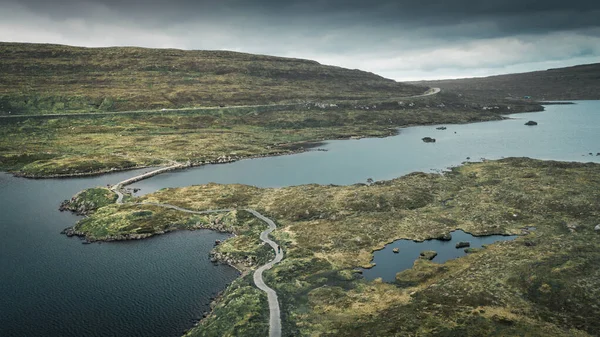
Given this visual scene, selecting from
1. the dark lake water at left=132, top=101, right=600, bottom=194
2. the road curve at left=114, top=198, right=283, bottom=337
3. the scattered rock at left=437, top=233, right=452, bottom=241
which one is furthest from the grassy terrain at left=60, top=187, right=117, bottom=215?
the scattered rock at left=437, top=233, right=452, bottom=241

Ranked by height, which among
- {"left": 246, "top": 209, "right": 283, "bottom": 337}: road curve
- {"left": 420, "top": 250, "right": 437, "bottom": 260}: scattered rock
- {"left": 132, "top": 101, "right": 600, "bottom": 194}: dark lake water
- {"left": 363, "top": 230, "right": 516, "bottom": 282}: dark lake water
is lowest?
{"left": 363, "top": 230, "right": 516, "bottom": 282}: dark lake water

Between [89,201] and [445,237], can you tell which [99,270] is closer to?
[89,201]

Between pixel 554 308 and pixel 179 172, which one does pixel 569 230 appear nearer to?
pixel 554 308

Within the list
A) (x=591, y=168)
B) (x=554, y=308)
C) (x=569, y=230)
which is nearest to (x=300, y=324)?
(x=554, y=308)

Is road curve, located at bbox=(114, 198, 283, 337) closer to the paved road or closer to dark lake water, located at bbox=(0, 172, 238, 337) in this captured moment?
the paved road

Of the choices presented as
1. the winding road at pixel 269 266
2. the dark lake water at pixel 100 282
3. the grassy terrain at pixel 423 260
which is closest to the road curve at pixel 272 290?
the winding road at pixel 269 266
